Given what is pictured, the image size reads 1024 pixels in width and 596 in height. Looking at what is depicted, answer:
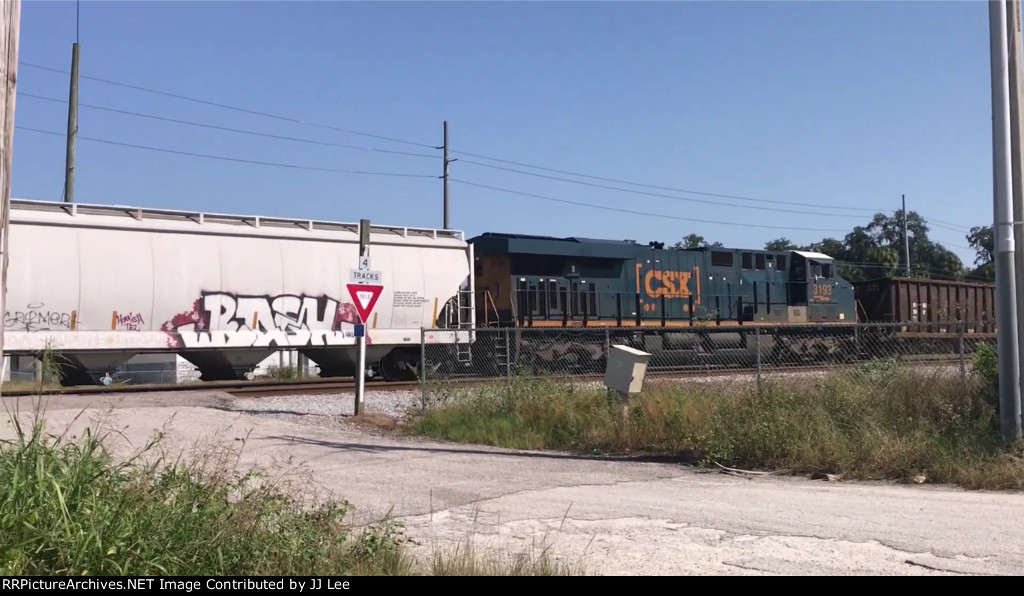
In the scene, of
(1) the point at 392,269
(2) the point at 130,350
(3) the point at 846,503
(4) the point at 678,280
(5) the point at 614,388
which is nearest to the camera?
(3) the point at 846,503

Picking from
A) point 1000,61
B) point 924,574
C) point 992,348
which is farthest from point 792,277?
point 924,574

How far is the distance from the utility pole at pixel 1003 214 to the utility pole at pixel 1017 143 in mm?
140

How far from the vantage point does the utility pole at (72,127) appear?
24.3 metres

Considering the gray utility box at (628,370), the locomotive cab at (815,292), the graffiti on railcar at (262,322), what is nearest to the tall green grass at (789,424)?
the gray utility box at (628,370)

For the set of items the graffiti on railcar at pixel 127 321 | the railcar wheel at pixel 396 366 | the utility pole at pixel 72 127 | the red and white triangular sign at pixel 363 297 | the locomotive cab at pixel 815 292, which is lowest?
the railcar wheel at pixel 396 366

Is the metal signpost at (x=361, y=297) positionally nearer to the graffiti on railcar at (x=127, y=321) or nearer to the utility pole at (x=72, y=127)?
the graffiti on railcar at (x=127, y=321)

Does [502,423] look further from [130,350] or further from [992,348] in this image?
[130,350]

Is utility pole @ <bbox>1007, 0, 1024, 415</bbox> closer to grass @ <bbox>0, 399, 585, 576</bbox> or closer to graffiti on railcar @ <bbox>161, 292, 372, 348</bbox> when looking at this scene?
grass @ <bbox>0, 399, 585, 576</bbox>

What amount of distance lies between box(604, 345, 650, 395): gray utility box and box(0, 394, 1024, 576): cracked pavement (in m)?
1.54

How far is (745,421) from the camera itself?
1041 centimetres

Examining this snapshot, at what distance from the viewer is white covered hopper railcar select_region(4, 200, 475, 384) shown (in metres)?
17.5

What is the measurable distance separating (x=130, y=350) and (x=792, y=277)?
831 inches

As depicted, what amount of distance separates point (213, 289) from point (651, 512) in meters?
14.6

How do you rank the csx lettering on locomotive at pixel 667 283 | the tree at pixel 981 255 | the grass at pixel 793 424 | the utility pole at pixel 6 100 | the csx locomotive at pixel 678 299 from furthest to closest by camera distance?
1. the tree at pixel 981 255
2. the csx lettering on locomotive at pixel 667 283
3. the csx locomotive at pixel 678 299
4. the grass at pixel 793 424
5. the utility pole at pixel 6 100
